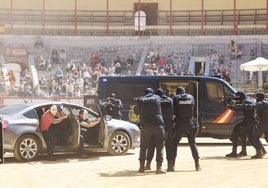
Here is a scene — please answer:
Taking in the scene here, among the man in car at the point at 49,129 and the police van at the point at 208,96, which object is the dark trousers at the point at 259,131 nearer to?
the police van at the point at 208,96

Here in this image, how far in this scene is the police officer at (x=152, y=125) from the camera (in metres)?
12.4

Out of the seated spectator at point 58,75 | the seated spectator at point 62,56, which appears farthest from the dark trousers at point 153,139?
the seated spectator at point 62,56

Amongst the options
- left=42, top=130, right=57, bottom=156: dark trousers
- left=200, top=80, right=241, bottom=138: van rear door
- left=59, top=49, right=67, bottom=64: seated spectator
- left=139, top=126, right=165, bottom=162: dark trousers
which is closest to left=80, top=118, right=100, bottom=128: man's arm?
left=42, top=130, right=57, bottom=156: dark trousers

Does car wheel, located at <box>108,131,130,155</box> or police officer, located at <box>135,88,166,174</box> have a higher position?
police officer, located at <box>135,88,166,174</box>

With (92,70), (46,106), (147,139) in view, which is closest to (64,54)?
(92,70)

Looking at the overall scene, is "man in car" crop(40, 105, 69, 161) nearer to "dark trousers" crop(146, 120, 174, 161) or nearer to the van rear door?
"dark trousers" crop(146, 120, 174, 161)

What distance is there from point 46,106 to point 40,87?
1740 centimetres

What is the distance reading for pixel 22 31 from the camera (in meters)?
41.7

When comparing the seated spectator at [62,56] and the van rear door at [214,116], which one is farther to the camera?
the seated spectator at [62,56]

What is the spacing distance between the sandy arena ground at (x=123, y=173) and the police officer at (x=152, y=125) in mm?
371

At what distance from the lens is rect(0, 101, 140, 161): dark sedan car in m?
14.1

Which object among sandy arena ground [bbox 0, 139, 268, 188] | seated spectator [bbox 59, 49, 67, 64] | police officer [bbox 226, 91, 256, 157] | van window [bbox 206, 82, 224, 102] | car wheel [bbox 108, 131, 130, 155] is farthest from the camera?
seated spectator [bbox 59, 49, 67, 64]

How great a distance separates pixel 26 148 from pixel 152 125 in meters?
3.31

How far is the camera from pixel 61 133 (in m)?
15.0
